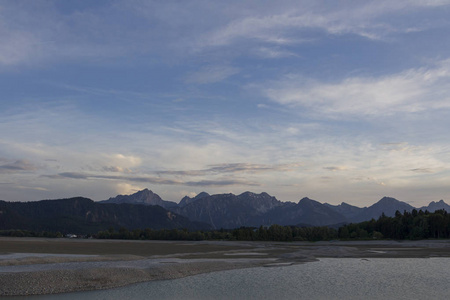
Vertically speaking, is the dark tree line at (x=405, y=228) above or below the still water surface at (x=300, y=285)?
above

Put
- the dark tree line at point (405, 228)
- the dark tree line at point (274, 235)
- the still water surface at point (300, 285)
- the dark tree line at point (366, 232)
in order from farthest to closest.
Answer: the dark tree line at point (274, 235)
the dark tree line at point (366, 232)
the dark tree line at point (405, 228)
the still water surface at point (300, 285)

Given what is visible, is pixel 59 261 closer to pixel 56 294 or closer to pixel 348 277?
pixel 56 294

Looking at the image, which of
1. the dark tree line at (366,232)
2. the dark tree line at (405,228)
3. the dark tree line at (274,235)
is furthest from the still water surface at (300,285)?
the dark tree line at (274,235)

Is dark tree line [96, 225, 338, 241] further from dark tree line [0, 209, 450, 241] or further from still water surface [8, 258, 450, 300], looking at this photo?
still water surface [8, 258, 450, 300]

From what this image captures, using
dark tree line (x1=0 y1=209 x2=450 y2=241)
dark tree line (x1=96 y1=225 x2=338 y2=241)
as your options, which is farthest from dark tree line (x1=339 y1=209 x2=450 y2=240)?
dark tree line (x1=96 y1=225 x2=338 y2=241)

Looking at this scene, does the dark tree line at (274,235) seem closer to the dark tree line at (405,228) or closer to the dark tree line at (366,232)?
the dark tree line at (366,232)

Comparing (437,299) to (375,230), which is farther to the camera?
(375,230)

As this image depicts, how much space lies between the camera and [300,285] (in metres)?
47.3

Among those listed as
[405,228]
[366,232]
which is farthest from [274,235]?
[405,228]

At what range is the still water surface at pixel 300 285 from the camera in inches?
1629

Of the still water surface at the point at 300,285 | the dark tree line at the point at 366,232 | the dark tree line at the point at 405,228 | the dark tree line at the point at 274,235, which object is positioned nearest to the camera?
the still water surface at the point at 300,285

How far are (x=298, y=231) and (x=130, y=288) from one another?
136 m

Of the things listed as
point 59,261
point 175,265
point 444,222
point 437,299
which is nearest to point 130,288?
point 175,265

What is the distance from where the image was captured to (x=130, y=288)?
4547cm
